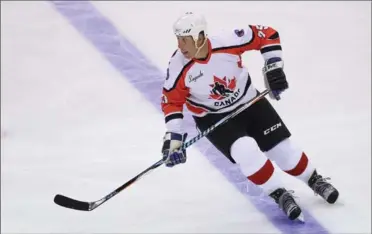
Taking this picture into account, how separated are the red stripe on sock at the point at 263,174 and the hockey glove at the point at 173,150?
1.07ft

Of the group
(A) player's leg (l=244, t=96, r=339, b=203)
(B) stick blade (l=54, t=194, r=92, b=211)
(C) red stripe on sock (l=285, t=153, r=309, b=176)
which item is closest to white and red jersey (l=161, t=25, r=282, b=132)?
(A) player's leg (l=244, t=96, r=339, b=203)

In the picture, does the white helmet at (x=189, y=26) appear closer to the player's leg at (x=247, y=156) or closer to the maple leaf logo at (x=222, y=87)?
the maple leaf logo at (x=222, y=87)

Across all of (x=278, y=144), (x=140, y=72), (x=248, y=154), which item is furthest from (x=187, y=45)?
(x=140, y=72)

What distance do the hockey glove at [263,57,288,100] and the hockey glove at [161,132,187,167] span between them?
1.36ft

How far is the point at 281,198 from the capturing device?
378cm

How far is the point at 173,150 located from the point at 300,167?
23.9 inches

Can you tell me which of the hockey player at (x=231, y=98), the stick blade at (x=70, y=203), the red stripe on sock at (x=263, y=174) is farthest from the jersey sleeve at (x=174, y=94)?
the stick blade at (x=70, y=203)

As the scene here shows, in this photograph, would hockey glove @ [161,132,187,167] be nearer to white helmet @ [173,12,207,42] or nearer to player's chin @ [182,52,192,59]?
player's chin @ [182,52,192,59]

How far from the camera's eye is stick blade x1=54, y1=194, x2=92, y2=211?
3764 mm

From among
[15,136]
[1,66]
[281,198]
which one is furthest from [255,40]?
[1,66]

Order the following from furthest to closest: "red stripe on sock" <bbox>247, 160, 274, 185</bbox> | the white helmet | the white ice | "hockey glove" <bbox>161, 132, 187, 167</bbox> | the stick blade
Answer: the white ice
the stick blade
"red stripe on sock" <bbox>247, 160, 274, 185</bbox>
"hockey glove" <bbox>161, 132, 187, 167</bbox>
the white helmet

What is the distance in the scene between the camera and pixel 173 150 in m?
3.56

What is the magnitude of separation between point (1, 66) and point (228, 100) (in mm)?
1902

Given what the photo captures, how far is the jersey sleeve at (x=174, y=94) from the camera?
141 inches
